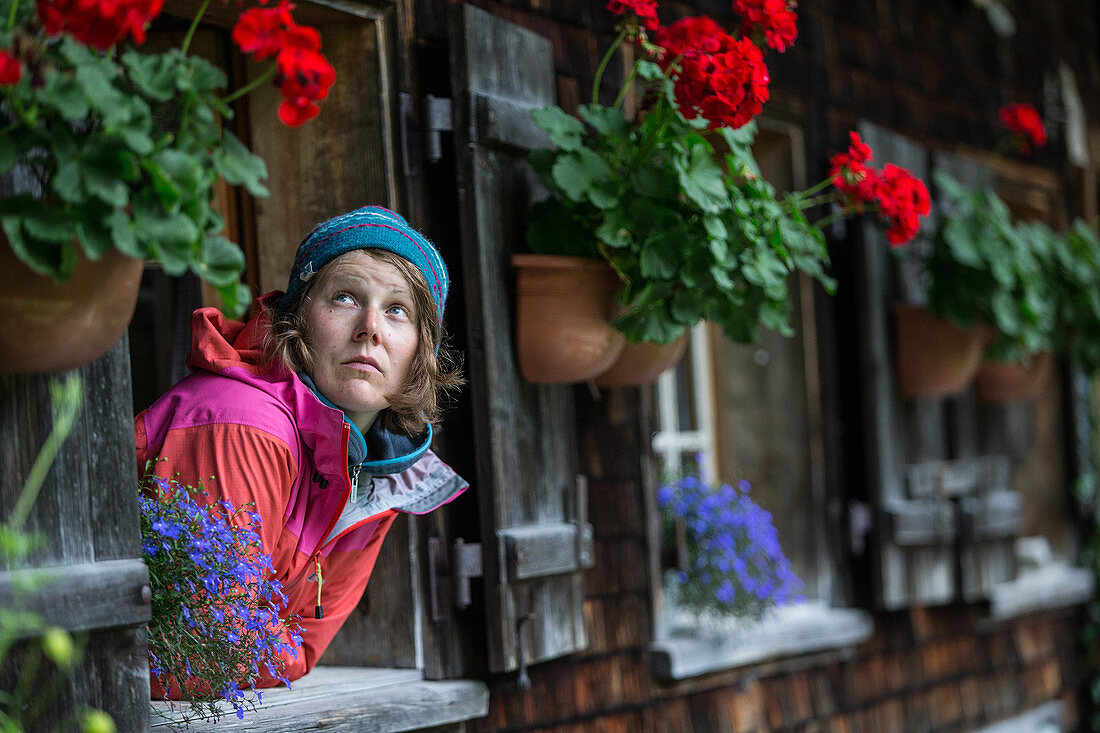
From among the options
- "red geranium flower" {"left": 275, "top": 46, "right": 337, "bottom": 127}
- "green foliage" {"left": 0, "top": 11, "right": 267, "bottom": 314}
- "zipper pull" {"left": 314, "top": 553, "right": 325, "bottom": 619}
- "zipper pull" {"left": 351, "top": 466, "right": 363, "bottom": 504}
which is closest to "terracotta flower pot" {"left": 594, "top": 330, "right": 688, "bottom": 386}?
"zipper pull" {"left": 351, "top": 466, "right": 363, "bottom": 504}

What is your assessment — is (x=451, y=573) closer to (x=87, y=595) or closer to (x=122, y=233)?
(x=87, y=595)

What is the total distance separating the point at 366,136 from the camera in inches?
99.6

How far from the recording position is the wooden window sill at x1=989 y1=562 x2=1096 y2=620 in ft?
14.9

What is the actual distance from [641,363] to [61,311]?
5.18ft

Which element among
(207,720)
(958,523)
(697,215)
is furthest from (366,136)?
(958,523)

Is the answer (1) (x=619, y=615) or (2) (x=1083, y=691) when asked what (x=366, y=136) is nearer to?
(1) (x=619, y=615)

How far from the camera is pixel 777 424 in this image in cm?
389

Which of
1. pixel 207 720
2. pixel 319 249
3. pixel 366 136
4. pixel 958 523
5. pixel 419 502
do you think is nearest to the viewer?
pixel 207 720

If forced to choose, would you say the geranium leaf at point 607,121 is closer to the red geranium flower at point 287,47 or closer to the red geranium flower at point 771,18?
the red geranium flower at point 771,18

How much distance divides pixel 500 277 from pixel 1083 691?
13.1ft

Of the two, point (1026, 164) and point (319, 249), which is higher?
point (1026, 164)

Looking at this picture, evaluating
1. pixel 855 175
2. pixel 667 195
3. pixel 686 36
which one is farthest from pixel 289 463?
pixel 855 175

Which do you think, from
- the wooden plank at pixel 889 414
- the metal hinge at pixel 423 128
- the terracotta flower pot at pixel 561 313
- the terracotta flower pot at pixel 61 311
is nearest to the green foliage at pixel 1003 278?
the wooden plank at pixel 889 414

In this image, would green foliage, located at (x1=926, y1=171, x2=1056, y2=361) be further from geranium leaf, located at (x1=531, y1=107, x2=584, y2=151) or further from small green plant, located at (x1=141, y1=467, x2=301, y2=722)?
small green plant, located at (x1=141, y1=467, x2=301, y2=722)
